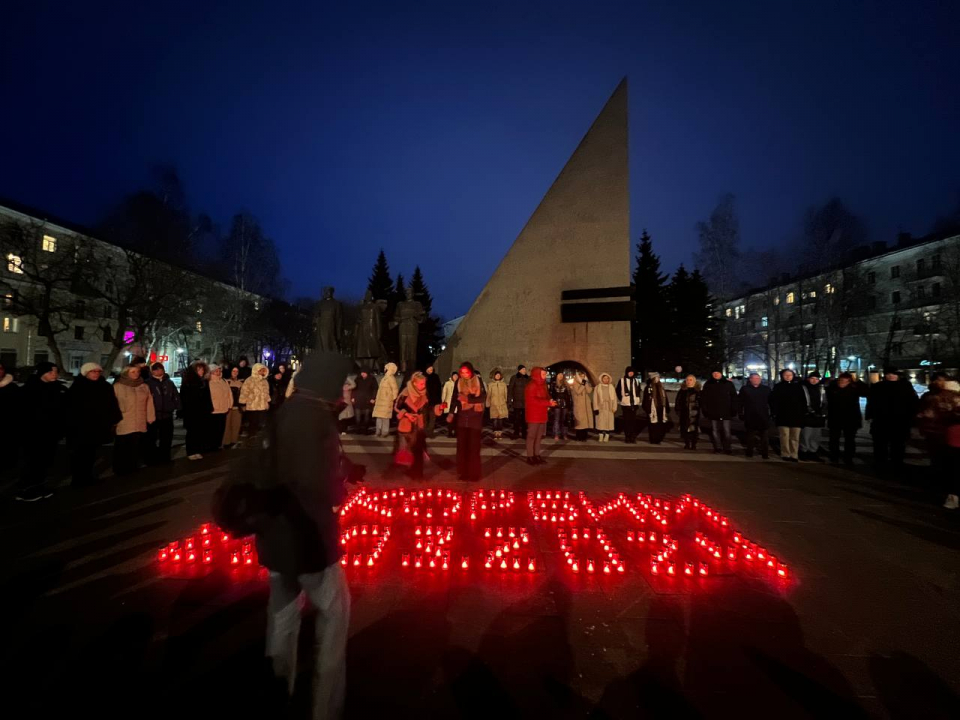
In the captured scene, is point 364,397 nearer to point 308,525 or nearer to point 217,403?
point 217,403

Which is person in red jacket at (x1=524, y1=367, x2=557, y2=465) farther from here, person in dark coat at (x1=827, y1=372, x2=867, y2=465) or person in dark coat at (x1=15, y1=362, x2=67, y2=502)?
person in dark coat at (x1=15, y1=362, x2=67, y2=502)

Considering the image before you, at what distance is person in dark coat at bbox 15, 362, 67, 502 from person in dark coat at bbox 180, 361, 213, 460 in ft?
7.07

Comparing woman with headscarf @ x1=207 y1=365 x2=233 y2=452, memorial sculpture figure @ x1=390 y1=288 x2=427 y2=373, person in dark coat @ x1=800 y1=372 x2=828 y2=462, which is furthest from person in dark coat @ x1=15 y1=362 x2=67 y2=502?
person in dark coat @ x1=800 y1=372 x2=828 y2=462

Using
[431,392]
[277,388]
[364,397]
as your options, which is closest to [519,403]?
[431,392]

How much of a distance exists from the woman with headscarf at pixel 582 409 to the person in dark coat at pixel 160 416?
→ 849 cm

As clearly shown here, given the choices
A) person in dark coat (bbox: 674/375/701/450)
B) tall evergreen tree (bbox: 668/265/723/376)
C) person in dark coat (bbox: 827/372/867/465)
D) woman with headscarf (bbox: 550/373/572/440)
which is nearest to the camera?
person in dark coat (bbox: 827/372/867/465)

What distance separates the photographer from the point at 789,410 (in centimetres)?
898

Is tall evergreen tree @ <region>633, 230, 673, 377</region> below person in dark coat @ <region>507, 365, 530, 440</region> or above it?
above

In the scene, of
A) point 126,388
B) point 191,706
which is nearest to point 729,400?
point 191,706

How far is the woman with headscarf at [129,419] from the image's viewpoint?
7.08m

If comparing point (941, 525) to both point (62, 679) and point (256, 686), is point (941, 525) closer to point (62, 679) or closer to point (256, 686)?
point (256, 686)

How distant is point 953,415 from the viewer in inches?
248

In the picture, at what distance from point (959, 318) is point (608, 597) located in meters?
29.0

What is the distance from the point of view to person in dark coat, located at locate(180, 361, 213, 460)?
27.5ft
